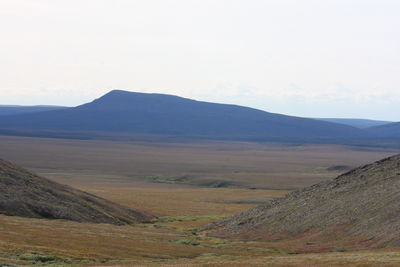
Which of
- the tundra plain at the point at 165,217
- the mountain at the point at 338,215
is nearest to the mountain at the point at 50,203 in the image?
the tundra plain at the point at 165,217

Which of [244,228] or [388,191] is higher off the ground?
[388,191]

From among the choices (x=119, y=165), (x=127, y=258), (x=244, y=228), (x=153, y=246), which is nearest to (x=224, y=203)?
(x=244, y=228)

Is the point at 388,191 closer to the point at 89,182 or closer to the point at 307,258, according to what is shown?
the point at 307,258

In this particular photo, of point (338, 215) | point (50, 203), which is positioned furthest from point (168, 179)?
point (338, 215)

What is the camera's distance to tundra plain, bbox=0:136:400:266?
38.4 metres

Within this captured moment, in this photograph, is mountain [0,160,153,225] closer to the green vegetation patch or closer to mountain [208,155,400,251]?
mountain [208,155,400,251]

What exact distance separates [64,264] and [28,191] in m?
34.3

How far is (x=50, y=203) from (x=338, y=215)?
96.5 feet

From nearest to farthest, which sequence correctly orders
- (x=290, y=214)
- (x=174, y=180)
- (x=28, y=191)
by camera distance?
1. (x=290, y=214)
2. (x=28, y=191)
3. (x=174, y=180)

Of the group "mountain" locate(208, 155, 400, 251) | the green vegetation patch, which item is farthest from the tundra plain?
"mountain" locate(208, 155, 400, 251)

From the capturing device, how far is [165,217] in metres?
79.8

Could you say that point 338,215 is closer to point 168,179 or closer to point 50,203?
point 50,203

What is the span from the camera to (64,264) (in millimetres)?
35812

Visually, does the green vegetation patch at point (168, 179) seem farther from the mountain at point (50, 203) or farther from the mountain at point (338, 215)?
the mountain at point (338, 215)
